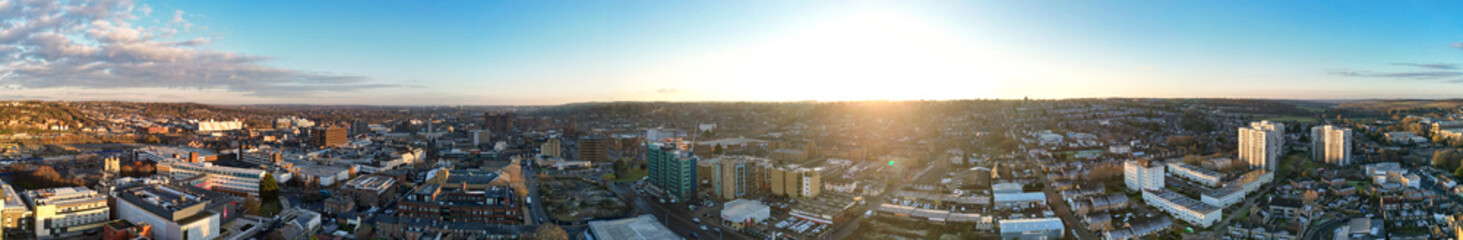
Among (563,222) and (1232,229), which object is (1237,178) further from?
(563,222)

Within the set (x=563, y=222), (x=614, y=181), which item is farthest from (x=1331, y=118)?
(x=563, y=222)

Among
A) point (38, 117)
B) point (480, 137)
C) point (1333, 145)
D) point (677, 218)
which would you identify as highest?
point (38, 117)

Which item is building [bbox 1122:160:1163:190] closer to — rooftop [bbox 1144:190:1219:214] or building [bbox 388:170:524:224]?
rooftop [bbox 1144:190:1219:214]

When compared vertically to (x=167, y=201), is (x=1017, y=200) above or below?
below

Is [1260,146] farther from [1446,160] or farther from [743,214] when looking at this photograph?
[743,214]

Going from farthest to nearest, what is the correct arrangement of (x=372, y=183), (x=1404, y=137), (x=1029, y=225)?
(x=1404, y=137) < (x=372, y=183) < (x=1029, y=225)

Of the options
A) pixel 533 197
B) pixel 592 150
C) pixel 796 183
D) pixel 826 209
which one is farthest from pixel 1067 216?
pixel 592 150


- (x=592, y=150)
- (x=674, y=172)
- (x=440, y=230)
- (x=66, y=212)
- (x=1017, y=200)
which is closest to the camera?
(x=440, y=230)
